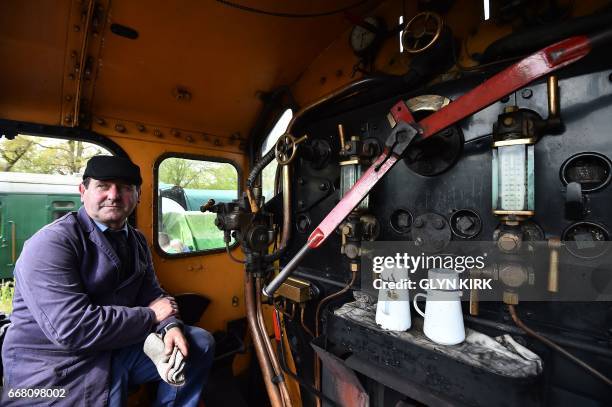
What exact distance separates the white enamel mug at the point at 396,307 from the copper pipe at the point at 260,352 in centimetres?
89

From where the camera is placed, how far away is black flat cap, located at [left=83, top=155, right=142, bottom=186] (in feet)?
4.12

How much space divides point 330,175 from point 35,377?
62.0 inches

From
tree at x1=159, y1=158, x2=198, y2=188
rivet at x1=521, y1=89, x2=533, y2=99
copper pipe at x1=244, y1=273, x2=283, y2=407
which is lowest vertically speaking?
copper pipe at x1=244, y1=273, x2=283, y2=407

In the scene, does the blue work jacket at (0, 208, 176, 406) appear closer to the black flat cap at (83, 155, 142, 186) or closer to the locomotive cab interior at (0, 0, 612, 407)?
the black flat cap at (83, 155, 142, 186)

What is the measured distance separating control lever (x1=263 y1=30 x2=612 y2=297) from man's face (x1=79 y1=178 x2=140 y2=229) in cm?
91

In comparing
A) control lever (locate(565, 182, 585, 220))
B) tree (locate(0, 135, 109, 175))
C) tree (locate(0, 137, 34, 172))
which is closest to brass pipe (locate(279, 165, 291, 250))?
control lever (locate(565, 182, 585, 220))

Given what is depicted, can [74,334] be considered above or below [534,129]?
below

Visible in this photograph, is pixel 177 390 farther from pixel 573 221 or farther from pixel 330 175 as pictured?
pixel 573 221

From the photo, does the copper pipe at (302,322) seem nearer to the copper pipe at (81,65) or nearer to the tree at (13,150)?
the copper pipe at (81,65)

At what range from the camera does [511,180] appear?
2.77ft

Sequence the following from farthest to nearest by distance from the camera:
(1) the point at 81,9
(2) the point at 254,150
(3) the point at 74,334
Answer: (2) the point at 254,150 < (1) the point at 81,9 < (3) the point at 74,334

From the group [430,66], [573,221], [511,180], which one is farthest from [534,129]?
[430,66]

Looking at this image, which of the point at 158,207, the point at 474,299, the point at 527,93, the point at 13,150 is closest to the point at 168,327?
the point at 158,207

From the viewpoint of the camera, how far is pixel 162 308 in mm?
1363
